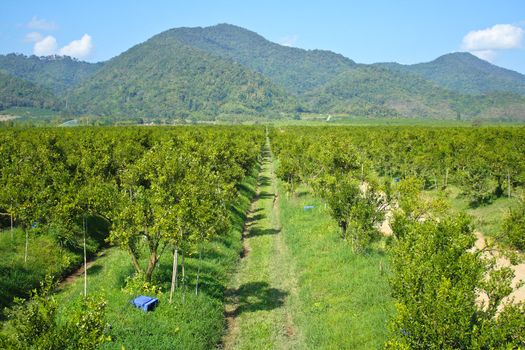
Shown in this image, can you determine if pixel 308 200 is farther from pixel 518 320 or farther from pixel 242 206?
pixel 518 320

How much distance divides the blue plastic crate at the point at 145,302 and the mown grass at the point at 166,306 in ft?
1.03

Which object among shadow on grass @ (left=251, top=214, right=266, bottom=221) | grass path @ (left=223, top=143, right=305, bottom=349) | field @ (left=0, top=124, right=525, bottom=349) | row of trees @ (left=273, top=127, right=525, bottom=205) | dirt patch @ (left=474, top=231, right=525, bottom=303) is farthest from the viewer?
row of trees @ (left=273, top=127, right=525, bottom=205)

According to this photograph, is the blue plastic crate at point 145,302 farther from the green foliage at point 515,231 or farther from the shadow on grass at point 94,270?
the green foliage at point 515,231

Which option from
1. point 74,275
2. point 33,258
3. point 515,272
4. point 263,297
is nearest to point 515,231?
point 515,272

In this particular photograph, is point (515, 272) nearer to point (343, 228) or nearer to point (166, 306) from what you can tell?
point (343, 228)

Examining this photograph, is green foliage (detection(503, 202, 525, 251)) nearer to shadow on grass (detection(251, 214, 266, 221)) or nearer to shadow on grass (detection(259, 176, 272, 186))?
shadow on grass (detection(251, 214, 266, 221))

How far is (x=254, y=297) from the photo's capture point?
29781 millimetres

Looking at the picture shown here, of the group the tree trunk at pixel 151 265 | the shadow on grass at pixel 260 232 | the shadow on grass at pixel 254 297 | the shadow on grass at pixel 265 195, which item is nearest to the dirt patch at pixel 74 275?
the tree trunk at pixel 151 265

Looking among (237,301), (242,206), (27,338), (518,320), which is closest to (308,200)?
(242,206)

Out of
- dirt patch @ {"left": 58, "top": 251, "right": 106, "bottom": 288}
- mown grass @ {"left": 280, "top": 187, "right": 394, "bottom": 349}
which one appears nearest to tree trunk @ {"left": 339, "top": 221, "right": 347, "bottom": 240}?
mown grass @ {"left": 280, "top": 187, "right": 394, "bottom": 349}

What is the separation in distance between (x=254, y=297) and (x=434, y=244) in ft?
51.6

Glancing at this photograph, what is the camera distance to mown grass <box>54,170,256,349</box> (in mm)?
21359

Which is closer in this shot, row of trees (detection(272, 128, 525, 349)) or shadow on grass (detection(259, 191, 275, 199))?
row of trees (detection(272, 128, 525, 349))

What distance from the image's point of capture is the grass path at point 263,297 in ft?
79.7
